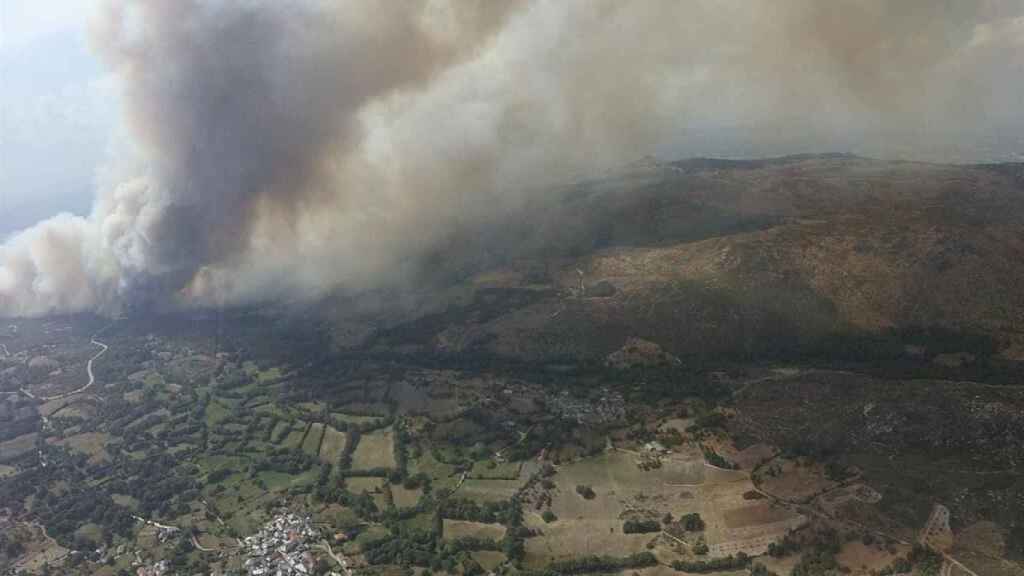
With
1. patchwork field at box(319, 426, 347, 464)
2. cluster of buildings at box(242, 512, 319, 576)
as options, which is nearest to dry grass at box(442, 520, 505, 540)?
cluster of buildings at box(242, 512, 319, 576)

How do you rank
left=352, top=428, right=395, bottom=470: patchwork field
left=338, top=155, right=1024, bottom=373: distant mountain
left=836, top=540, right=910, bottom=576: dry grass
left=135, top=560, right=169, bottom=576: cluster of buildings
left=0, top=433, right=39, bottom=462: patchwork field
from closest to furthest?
1. left=836, top=540, right=910, bottom=576: dry grass
2. left=135, top=560, right=169, bottom=576: cluster of buildings
3. left=352, top=428, right=395, bottom=470: patchwork field
4. left=0, top=433, right=39, bottom=462: patchwork field
5. left=338, top=155, right=1024, bottom=373: distant mountain

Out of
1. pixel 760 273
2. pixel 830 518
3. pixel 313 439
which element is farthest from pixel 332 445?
pixel 760 273

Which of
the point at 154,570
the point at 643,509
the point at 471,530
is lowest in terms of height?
the point at 154,570

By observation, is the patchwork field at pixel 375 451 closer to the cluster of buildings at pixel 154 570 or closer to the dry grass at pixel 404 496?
the dry grass at pixel 404 496

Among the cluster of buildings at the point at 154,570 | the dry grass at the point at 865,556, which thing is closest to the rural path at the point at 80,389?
the cluster of buildings at the point at 154,570

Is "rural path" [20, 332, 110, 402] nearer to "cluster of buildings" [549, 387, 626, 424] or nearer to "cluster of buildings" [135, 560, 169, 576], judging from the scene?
"cluster of buildings" [135, 560, 169, 576]

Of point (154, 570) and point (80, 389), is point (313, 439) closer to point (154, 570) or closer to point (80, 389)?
point (154, 570)

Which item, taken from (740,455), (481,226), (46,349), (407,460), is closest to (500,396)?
(407,460)
